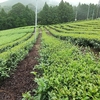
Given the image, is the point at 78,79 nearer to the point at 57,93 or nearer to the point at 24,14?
the point at 57,93

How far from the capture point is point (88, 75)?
3178 millimetres

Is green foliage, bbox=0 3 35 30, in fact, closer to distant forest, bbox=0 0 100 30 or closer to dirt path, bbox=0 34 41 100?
distant forest, bbox=0 0 100 30

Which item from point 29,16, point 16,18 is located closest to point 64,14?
point 29,16

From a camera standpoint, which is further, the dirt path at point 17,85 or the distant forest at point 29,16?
the distant forest at point 29,16

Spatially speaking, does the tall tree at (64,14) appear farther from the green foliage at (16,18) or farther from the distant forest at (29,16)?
the green foliage at (16,18)

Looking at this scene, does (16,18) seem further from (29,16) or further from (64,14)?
(64,14)

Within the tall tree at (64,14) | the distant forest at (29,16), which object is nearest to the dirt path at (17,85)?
the distant forest at (29,16)

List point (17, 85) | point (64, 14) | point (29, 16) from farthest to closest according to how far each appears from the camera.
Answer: point (64, 14)
point (29, 16)
point (17, 85)

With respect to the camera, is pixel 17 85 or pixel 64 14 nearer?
pixel 17 85

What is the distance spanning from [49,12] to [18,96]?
59754 millimetres

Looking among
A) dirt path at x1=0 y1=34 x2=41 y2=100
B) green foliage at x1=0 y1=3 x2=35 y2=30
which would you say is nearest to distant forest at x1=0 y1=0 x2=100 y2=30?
green foliage at x1=0 y1=3 x2=35 y2=30

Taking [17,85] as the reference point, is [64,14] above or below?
above

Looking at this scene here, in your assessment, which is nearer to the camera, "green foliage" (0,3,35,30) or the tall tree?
"green foliage" (0,3,35,30)

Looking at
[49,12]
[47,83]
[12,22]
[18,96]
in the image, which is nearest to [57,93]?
[47,83]
